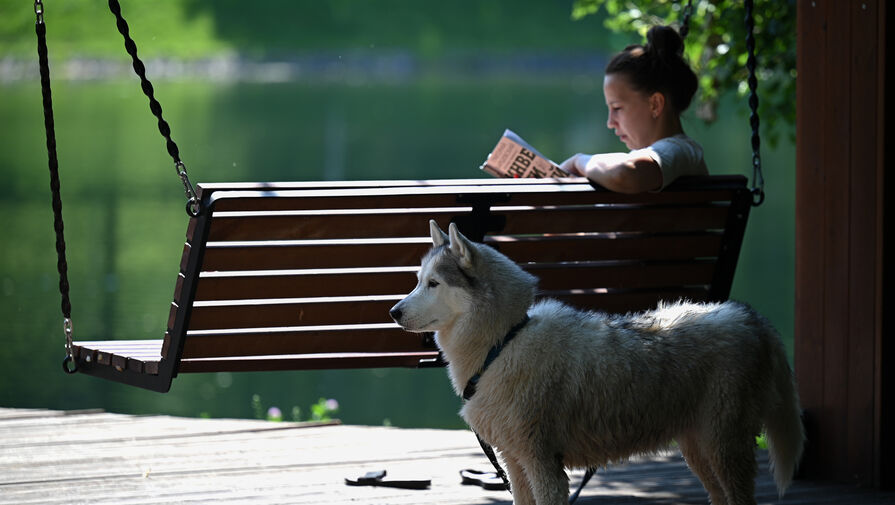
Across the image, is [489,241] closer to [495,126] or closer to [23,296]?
[23,296]

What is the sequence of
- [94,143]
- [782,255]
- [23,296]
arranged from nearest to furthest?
[23,296] < [782,255] < [94,143]

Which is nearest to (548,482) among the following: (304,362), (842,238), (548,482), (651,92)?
(548,482)

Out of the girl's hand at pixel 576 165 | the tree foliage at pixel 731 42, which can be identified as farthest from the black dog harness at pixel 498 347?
the tree foliage at pixel 731 42

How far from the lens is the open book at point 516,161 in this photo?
16.6 feet

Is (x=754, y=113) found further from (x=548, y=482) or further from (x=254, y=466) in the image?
(x=254, y=466)

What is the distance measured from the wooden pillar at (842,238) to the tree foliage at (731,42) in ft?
10.7

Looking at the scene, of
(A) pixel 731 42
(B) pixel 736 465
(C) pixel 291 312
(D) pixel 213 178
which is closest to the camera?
(B) pixel 736 465

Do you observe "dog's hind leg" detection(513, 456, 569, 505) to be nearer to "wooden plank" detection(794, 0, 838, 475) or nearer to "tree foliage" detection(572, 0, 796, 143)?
"wooden plank" detection(794, 0, 838, 475)

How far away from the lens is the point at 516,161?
5113mm

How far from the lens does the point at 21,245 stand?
20.3 metres

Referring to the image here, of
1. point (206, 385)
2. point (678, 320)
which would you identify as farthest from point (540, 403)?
point (206, 385)

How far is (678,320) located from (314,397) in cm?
829

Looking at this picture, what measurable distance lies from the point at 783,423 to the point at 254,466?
2619 millimetres

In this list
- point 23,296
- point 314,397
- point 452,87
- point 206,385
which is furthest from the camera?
point 452,87
